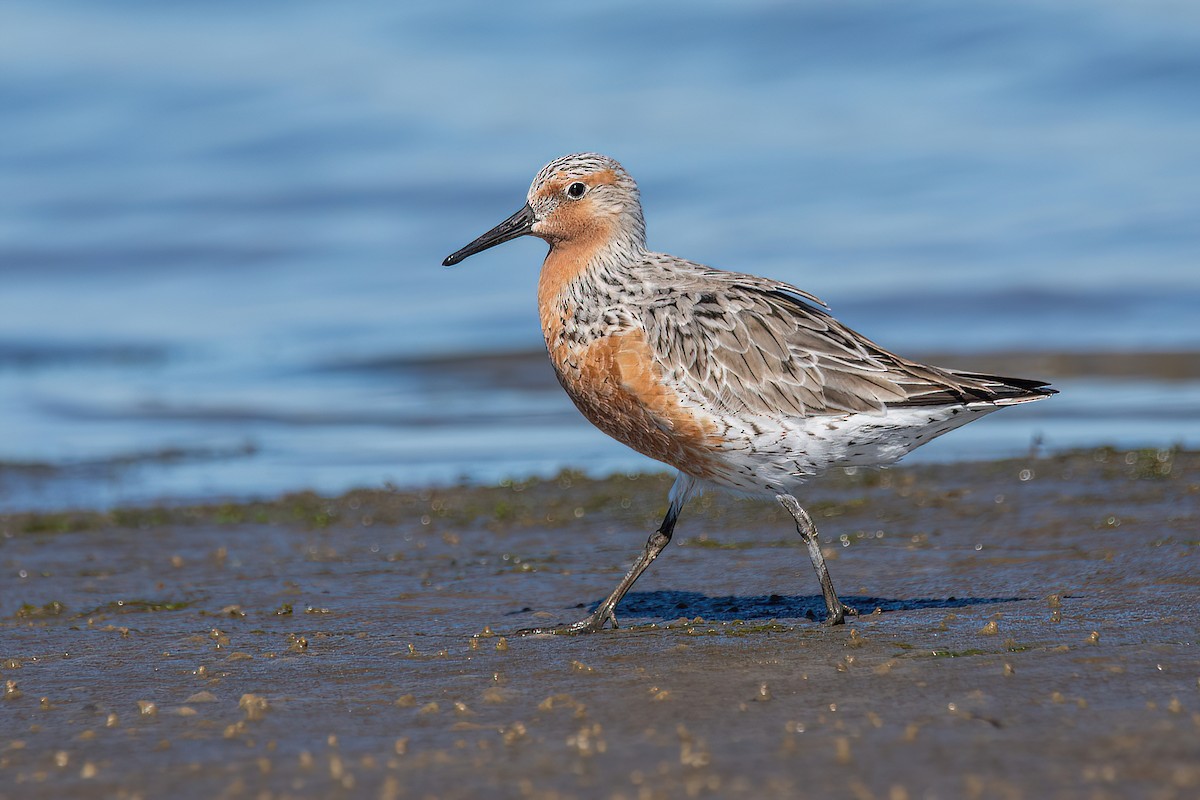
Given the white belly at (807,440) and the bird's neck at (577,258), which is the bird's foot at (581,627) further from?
the bird's neck at (577,258)

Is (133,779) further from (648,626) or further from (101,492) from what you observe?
(101,492)

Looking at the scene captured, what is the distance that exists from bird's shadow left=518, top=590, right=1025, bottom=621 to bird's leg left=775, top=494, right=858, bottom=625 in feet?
0.67

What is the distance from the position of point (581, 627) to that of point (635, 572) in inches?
18.2

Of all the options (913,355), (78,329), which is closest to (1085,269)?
(913,355)

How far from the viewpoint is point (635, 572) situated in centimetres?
Answer: 750

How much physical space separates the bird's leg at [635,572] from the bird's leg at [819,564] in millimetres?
493

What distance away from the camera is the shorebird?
7156 mm

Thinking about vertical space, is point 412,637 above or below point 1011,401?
below

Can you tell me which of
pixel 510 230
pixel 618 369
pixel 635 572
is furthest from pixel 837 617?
pixel 510 230

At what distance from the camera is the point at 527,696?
5762mm

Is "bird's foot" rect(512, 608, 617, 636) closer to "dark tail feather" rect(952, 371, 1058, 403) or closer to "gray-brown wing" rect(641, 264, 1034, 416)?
"gray-brown wing" rect(641, 264, 1034, 416)

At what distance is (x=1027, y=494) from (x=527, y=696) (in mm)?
5039

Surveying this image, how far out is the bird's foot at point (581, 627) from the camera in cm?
712

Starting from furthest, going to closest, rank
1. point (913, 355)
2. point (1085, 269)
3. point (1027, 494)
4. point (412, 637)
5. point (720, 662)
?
1. point (1085, 269)
2. point (913, 355)
3. point (1027, 494)
4. point (412, 637)
5. point (720, 662)
